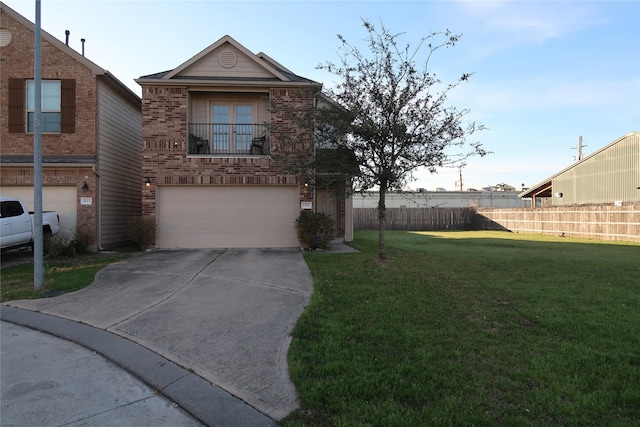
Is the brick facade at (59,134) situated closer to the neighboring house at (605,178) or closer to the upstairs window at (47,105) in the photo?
the upstairs window at (47,105)

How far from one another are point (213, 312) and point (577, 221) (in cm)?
2202

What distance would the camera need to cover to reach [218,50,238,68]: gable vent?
45.4 ft

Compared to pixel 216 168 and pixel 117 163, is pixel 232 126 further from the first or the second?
pixel 117 163

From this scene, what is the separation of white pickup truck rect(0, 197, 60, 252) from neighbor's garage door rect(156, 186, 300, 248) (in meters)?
3.46

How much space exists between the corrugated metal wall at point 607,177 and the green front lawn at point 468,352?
769 inches

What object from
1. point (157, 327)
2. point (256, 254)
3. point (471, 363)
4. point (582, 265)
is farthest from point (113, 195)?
point (582, 265)

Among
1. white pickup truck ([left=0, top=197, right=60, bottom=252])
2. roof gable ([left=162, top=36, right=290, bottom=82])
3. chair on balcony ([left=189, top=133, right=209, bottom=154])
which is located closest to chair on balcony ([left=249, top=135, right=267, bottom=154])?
chair on balcony ([left=189, top=133, right=209, bottom=154])

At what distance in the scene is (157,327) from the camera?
5531mm

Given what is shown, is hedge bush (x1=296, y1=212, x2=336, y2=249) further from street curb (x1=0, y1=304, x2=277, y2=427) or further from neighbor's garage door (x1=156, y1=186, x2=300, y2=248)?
street curb (x1=0, y1=304, x2=277, y2=427)

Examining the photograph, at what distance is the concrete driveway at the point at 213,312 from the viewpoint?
4.07 meters

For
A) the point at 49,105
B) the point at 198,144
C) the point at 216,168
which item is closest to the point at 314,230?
the point at 216,168

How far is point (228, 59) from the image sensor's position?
13.9 m

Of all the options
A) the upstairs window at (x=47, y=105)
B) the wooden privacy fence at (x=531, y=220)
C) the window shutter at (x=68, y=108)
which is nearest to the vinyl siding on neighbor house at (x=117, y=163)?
the window shutter at (x=68, y=108)

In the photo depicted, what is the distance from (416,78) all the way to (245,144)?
6.73 metres
